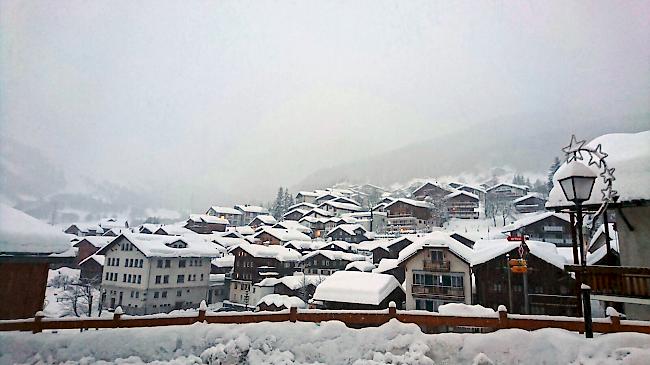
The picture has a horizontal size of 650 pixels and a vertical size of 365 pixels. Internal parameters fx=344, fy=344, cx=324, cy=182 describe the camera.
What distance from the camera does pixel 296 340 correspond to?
4.30 m

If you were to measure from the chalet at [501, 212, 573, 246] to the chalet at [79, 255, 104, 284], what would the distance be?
3024 centimetres

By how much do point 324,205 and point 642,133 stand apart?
41168mm

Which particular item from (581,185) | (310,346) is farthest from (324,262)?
(581,185)

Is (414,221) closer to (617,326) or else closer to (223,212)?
(223,212)

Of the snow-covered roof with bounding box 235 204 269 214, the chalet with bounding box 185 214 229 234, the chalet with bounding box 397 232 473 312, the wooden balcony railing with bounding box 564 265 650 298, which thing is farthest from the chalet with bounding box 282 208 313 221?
the wooden balcony railing with bounding box 564 265 650 298

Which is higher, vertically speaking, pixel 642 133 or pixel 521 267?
pixel 642 133

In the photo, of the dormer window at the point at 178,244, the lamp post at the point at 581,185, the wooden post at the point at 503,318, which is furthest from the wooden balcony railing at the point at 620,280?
the dormer window at the point at 178,244

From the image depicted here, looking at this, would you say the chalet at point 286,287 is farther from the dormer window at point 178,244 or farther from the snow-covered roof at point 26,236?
the snow-covered roof at point 26,236

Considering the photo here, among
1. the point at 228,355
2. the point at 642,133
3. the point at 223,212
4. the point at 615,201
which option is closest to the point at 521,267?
the point at 615,201

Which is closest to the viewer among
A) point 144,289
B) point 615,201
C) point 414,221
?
point 615,201

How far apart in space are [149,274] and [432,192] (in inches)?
1243

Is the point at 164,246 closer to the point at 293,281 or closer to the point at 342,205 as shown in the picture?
the point at 293,281

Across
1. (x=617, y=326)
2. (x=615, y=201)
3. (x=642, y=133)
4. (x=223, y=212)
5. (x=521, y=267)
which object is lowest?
(x=617, y=326)

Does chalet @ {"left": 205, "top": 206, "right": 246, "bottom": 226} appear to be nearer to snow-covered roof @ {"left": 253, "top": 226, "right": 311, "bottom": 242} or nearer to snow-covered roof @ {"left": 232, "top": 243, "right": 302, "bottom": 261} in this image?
snow-covered roof @ {"left": 253, "top": 226, "right": 311, "bottom": 242}
